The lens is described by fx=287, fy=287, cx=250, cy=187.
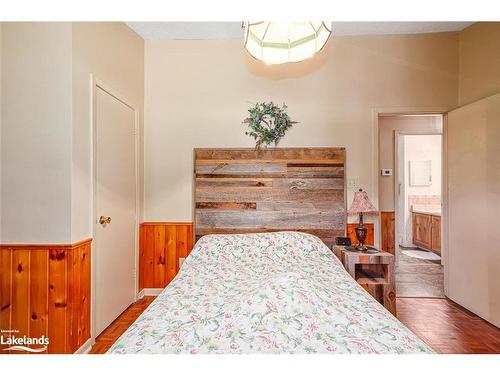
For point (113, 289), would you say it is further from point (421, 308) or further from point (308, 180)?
point (421, 308)

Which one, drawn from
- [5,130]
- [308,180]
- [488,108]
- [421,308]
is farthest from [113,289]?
[488,108]

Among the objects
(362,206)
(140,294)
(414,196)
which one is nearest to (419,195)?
(414,196)

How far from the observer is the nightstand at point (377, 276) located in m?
2.23

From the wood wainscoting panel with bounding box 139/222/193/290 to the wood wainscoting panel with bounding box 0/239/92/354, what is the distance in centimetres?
107

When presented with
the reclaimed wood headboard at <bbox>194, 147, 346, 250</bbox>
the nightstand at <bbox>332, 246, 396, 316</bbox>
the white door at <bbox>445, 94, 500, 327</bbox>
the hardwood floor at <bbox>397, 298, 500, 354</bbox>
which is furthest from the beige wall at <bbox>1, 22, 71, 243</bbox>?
the white door at <bbox>445, 94, 500, 327</bbox>

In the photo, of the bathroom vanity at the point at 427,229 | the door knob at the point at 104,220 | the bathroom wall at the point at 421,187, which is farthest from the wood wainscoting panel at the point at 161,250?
the bathroom wall at the point at 421,187

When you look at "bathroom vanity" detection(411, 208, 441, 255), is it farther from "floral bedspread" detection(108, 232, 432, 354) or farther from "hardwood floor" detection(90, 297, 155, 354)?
"hardwood floor" detection(90, 297, 155, 354)

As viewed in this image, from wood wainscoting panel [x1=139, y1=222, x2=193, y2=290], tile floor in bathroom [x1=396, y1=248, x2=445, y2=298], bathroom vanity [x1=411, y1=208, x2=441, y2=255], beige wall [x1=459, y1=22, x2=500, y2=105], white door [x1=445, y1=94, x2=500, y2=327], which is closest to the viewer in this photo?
white door [x1=445, y1=94, x2=500, y2=327]

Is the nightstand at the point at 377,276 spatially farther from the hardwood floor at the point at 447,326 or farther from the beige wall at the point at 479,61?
the beige wall at the point at 479,61

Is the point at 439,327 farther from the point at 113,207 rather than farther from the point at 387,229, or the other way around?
the point at 113,207

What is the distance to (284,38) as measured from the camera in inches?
53.2

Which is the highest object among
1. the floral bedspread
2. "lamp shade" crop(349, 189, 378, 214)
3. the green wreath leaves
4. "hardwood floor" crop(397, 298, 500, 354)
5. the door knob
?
the green wreath leaves

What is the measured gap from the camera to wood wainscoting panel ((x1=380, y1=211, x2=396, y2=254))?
3529 mm

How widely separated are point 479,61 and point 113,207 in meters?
3.46
